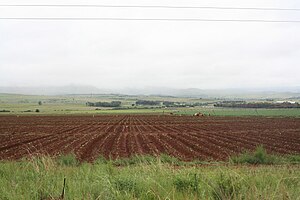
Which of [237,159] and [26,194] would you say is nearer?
[26,194]

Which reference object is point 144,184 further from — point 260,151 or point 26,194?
point 260,151

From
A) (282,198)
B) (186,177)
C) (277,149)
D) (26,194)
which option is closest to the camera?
(282,198)

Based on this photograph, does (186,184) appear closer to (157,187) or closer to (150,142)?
(157,187)

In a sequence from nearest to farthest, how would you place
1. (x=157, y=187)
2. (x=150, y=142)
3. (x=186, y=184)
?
(x=157, y=187) < (x=186, y=184) < (x=150, y=142)

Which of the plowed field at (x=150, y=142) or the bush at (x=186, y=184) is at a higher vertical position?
the bush at (x=186, y=184)

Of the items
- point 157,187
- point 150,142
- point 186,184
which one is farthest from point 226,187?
point 150,142

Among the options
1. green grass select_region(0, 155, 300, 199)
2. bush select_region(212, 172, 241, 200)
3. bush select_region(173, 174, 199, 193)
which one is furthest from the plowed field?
bush select_region(212, 172, 241, 200)

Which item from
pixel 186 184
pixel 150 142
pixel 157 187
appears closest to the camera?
pixel 157 187

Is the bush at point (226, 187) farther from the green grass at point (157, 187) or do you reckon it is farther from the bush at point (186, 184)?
the bush at point (186, 184)

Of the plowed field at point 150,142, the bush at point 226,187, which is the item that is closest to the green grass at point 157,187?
the bush at point 226,187

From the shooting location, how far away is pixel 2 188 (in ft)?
19.1

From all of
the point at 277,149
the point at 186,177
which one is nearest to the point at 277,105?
the point at 277,149

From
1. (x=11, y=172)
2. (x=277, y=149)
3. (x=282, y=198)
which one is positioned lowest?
(x=277, y=149)

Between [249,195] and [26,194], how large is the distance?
13.6ft
